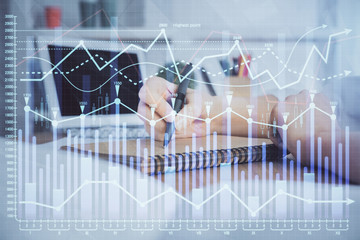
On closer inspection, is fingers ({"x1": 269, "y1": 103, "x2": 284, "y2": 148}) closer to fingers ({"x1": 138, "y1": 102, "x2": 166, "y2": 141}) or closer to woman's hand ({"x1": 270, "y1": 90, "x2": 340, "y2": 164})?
woman's hand ({"x1": 270, "y1": 90, "x2": 340, "y2": 164})

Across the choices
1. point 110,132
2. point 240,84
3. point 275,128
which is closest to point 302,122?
point 275,128

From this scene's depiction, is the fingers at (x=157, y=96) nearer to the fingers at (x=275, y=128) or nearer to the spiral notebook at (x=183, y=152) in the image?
the spiral notebook at (x=183, y=152)

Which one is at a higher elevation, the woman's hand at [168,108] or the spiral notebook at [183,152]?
the woman's hand at [168,108]

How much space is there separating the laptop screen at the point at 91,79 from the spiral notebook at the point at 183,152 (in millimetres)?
83

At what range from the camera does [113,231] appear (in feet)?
2.27

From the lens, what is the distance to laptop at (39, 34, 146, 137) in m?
0.68

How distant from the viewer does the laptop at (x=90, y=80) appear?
0.68 m

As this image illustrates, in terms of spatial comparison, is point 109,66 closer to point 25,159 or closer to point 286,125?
point 25,159

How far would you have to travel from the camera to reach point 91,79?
0.69 m

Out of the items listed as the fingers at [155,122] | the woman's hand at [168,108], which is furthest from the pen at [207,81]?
the fingers at [155,122]

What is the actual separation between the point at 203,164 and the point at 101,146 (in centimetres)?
23

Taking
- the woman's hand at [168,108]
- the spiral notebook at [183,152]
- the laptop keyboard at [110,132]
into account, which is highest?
the woman's hand at [168,108]

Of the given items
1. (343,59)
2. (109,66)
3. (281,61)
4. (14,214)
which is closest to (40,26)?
(109,66)

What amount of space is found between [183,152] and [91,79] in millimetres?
261
